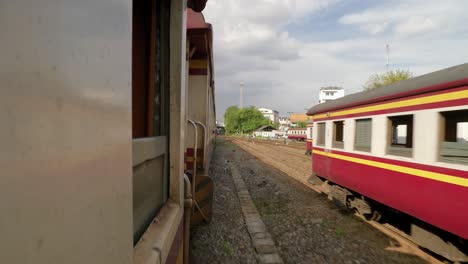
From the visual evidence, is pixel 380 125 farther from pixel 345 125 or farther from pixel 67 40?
pixel 67 40

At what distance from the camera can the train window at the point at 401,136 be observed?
15.8 ft

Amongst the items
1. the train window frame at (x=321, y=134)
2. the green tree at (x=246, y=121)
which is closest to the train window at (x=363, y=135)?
the train window frame at (x=321, y=134)

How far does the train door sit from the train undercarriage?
4072mm

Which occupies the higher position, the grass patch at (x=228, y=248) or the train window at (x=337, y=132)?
the train window at (x=337, y=132)

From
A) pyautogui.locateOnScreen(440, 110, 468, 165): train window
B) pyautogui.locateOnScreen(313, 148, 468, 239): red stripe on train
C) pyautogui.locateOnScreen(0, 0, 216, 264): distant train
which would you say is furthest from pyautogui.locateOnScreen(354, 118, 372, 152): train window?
pyautogui.locateOnScreen(0, 0, 216, 264): distant train

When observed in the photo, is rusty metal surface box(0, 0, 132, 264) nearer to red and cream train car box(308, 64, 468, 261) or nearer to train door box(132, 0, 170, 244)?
train door box(132, 0, 170, 244)

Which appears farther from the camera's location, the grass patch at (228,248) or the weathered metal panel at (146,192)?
the grass patch at (228,248)

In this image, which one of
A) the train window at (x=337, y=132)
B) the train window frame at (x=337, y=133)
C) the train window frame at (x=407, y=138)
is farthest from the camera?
the train window at (x=337, y=132)

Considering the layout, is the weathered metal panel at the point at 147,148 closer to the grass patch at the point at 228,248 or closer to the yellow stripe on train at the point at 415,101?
the grass patch at the point at 228,248

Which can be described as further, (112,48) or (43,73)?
(112,48)

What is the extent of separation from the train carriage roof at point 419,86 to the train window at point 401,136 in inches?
20.1

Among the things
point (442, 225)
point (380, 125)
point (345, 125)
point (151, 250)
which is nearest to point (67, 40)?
point (151, 250)

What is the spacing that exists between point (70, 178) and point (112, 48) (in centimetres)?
47

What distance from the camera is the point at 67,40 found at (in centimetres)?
67
